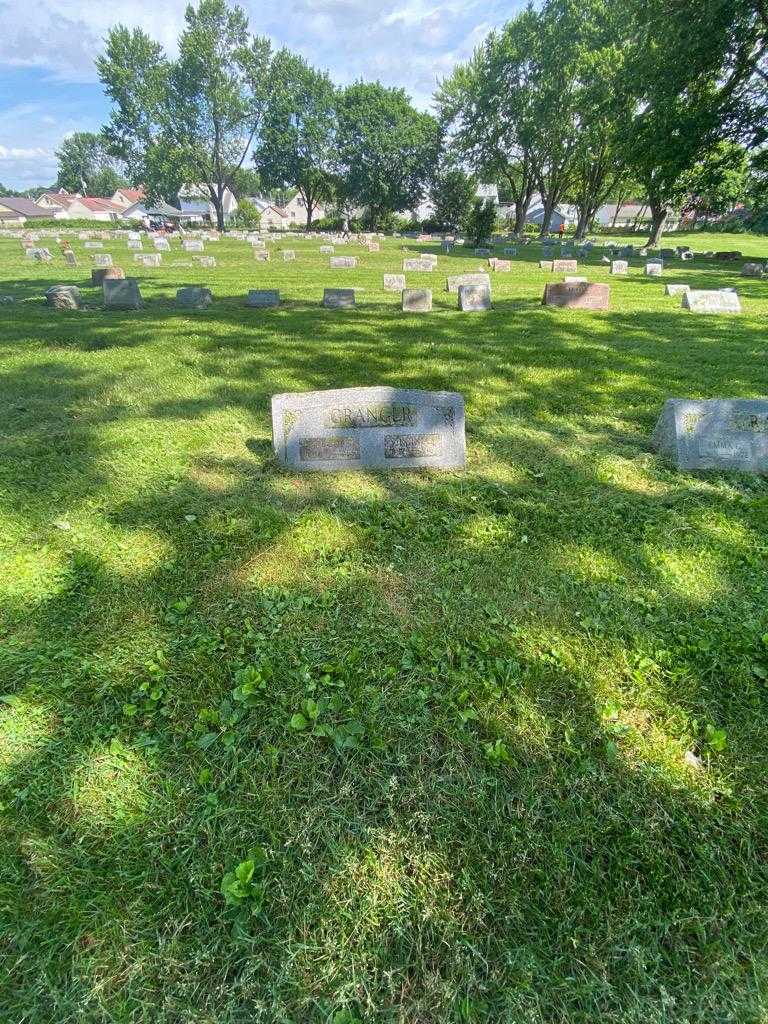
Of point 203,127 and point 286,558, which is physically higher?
point 203,127

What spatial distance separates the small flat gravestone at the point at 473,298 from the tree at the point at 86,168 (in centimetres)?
14589

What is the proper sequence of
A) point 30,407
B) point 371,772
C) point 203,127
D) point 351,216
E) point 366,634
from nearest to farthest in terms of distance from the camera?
point 371,772
point 366,634
point 30,407
point 203,127
point 351,216

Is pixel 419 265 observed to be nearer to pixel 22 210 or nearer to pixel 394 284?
pixel 394 284


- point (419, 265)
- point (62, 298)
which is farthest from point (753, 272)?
point (62, 298)

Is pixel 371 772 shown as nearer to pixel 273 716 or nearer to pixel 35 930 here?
pixel 273 716

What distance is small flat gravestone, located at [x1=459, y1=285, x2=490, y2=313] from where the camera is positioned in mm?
11594

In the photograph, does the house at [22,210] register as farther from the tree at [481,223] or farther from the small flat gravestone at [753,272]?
the small flat gravestone at [753,272]

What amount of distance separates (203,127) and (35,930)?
7360cm

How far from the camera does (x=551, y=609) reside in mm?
2719

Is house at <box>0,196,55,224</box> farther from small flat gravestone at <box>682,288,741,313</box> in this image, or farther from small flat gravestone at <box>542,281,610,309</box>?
small flat gravestone at <box>682,288,741,313</box>

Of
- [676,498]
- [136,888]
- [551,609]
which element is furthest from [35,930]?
[676,498]

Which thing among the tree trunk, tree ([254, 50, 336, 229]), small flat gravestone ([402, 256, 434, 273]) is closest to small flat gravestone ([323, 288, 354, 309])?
small flat gravestone ([402, 256, 434, 273])

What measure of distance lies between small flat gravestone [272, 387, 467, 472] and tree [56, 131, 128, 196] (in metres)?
153

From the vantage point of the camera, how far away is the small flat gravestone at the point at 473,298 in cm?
1159
